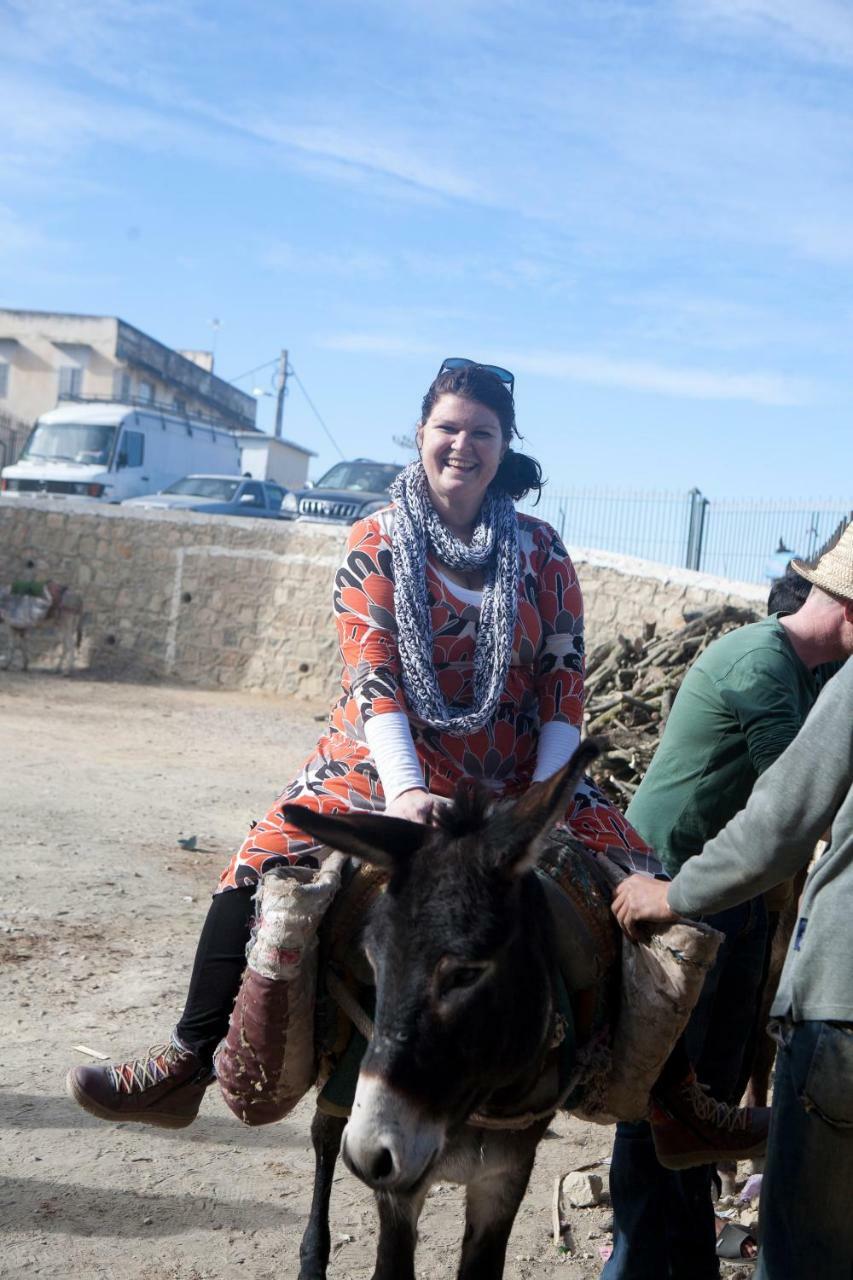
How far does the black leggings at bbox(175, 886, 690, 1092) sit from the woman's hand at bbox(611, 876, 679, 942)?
1.44ft

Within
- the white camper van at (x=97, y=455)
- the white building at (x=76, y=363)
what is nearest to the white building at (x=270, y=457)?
the white building at (x=76, y=363)

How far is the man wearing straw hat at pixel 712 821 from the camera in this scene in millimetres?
3344

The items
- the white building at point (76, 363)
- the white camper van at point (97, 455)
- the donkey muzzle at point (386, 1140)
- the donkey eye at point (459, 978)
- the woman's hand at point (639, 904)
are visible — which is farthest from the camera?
the white building at point (76, 363)

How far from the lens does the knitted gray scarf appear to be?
10.9ft

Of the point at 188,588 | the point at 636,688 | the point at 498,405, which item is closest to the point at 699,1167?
the point at 498,405

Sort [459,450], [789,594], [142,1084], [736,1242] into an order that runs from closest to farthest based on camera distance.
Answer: [142,1084] < [459,450] < [789,594] < [736,1242]

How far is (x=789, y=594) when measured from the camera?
3.83 m

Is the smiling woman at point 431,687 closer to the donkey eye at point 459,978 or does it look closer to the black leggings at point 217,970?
the black leggings at point 217,970

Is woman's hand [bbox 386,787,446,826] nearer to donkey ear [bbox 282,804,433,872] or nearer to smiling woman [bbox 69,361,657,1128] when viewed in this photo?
smiling woman [bbox 69,361,657,1128]

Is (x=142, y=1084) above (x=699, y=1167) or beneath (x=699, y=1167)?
above

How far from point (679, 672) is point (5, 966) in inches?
234

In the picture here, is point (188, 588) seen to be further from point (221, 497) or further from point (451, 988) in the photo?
point (451, 988)

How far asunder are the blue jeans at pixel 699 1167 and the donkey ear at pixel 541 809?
3.99ft

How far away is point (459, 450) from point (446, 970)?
1584 mm
